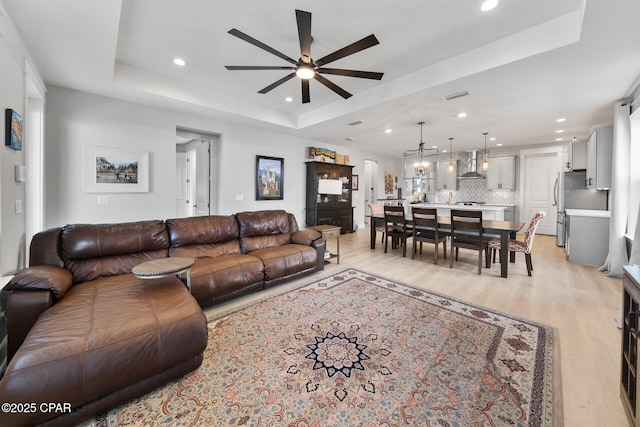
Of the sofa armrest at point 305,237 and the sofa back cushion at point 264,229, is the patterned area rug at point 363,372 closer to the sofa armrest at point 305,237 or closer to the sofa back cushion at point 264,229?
the sofa back cushion at point 264,229

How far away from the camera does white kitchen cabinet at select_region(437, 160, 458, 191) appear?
28.3 ft

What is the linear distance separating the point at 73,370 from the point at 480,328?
2904 mm

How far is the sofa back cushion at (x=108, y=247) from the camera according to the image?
2.36 metres

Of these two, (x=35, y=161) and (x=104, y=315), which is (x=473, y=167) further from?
(x=35, y=161)

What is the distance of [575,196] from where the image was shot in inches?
213

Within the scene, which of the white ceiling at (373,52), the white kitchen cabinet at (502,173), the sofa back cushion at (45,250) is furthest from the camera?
the white kitchen cabinet at (502,173)

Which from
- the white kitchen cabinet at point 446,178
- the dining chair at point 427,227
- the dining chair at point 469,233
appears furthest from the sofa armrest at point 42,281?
the white kitchen cabinet at point 446,178

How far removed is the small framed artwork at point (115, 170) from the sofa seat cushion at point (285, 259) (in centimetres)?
248

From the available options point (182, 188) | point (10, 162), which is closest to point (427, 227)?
point (10, 162)

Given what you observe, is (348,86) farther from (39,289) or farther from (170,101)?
(39,289)

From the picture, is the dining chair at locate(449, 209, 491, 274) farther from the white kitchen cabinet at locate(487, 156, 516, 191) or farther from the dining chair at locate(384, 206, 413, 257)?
the white kitchen cabinet at locate(487, 156, 516, 191)

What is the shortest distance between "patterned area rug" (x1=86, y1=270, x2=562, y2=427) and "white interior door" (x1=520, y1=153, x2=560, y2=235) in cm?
646

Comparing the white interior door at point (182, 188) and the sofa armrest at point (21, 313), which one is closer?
the sofa armrest at point (21, 313)

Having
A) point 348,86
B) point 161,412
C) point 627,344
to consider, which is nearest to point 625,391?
point 627,344
